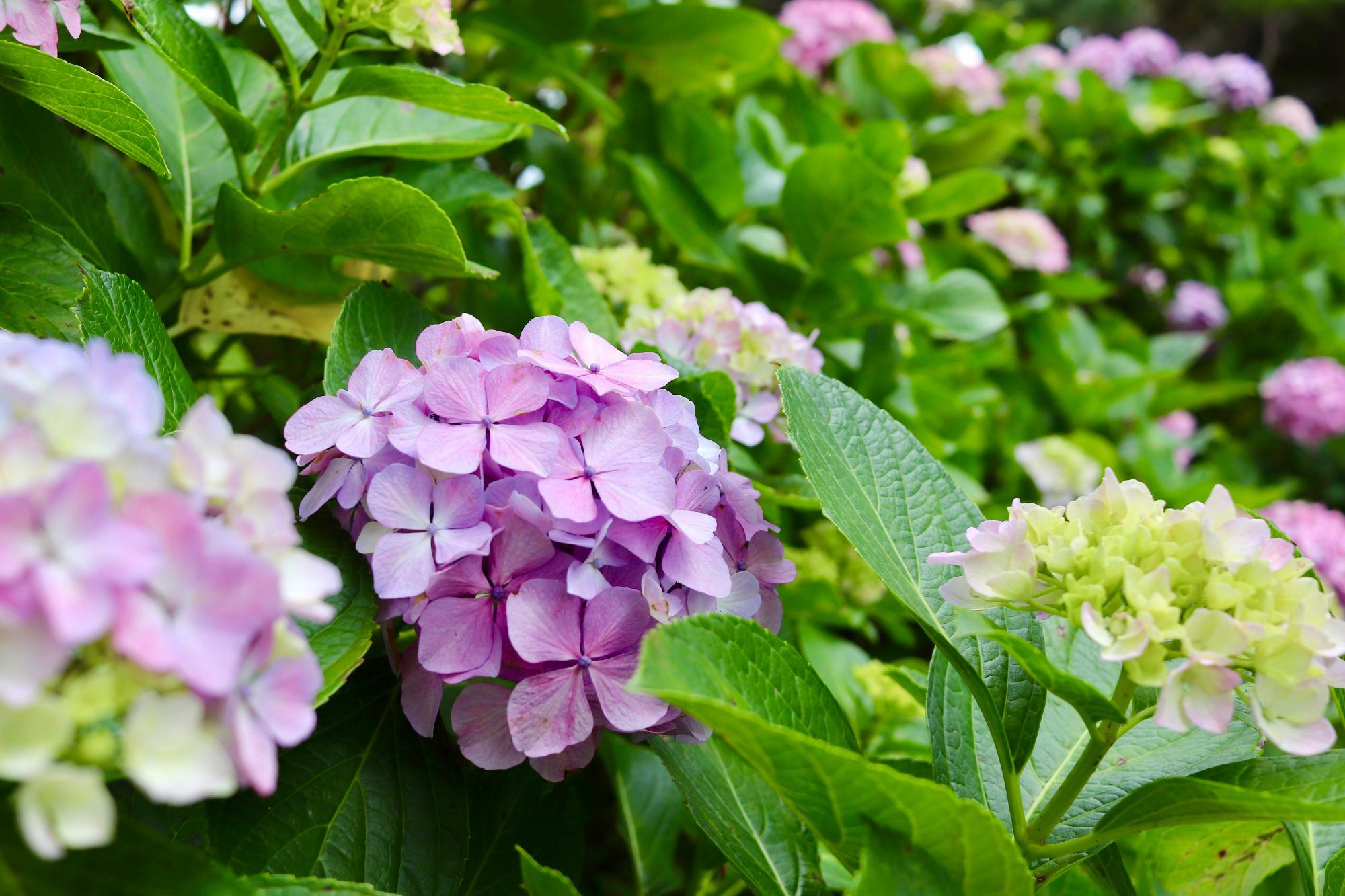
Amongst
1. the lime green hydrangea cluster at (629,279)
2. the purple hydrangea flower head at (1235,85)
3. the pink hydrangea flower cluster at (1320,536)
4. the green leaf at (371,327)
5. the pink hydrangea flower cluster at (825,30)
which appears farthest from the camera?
the purple hydrangea flower head at (1235,85)

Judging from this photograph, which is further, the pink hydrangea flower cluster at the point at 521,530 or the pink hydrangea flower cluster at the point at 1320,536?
the pink hydrangea flower cluster at the point at 1320,536

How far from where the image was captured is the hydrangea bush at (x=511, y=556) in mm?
338

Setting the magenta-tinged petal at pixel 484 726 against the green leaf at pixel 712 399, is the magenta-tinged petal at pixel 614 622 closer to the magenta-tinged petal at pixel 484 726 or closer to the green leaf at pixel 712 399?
the magenta-tinged petal at pixel 484 726

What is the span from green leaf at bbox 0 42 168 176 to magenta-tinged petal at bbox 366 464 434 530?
0.28m

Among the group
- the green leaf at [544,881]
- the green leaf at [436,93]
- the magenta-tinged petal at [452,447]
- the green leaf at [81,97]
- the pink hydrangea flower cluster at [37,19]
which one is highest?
the pink hydrangea flower cluster at [37,19]

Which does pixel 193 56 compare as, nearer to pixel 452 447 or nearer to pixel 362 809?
pixel 452 447

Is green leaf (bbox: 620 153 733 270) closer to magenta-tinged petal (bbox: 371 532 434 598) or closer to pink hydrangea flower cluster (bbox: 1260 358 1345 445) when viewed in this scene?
magenta-tinged petal (bbox: 371 532 434 598)

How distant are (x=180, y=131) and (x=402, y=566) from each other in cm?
58

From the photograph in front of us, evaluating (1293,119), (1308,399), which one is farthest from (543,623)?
(1293,119)

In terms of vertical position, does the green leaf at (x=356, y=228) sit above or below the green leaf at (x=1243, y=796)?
above

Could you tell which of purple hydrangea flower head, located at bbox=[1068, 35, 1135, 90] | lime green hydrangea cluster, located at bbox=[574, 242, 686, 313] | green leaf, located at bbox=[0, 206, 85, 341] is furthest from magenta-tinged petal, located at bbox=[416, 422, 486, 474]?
purple hydrangea flower head, located at bbox=[1068, 35, 1135, 90]

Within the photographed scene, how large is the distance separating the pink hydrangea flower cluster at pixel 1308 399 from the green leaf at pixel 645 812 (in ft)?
7.78

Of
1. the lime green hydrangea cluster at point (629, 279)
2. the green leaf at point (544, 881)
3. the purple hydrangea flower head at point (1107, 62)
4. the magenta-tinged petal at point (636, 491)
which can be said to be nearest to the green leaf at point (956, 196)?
the lime green hydrangea cluster at point (629, 279)

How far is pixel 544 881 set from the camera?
0.55 metres
